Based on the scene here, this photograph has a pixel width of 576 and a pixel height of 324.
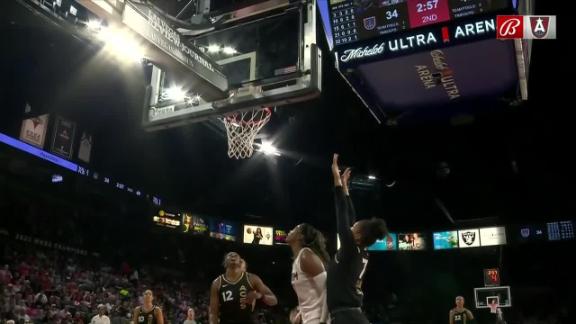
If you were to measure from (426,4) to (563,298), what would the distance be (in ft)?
68.2

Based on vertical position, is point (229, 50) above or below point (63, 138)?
below

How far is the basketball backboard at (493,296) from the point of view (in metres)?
12.9

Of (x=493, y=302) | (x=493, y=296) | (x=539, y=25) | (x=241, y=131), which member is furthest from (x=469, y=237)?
(x=539, y=25)

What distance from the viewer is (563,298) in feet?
72.1

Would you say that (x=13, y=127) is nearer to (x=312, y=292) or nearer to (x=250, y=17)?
(x=250, y=17)

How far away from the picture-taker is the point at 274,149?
17.5 meters

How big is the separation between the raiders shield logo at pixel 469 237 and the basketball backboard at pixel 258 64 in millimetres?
18560

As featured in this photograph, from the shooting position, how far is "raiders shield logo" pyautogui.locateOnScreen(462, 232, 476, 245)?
22719mm

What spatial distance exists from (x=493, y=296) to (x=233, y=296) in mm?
9740

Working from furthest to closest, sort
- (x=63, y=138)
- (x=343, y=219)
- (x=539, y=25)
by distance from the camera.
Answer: (x=63, y=138)
(x=539, y=25)
(x=343, y=219)

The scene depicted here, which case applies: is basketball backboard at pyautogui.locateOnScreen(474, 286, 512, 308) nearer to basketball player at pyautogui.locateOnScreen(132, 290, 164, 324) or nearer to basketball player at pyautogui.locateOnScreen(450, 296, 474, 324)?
basketball player at pyautogui.locateOnScreen(450, 296, 474, 324)

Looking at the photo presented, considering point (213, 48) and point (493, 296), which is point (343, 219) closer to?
point (213, 48)

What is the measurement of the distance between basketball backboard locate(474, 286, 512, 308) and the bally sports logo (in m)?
9.75

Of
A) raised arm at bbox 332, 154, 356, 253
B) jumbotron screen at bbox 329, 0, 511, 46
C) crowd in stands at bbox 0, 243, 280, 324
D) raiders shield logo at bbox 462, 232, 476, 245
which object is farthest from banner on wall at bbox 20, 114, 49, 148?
raiders shield logo at bbox 462, 232, 476, 245
